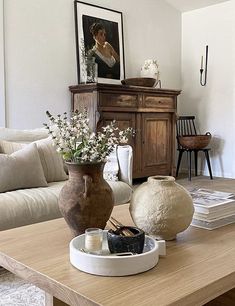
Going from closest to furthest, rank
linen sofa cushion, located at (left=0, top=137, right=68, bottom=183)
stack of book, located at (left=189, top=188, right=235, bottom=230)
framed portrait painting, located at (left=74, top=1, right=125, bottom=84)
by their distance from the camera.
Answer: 1. stack of book, located at (left=189, top=188, right=235, bottom=230)
2. linen sofa cushion, located at (left=0, top=137, right=68, bottom=183)
3. framed portrait painting, located at (left=74, top=1, right=125, bottom=84)

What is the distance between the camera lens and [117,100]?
423cm

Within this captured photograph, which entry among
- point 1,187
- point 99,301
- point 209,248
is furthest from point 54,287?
point 1,187

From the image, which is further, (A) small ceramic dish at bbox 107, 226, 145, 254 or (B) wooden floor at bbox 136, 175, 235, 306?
(B) wooden floor at bbox 136, 175, 235, 306

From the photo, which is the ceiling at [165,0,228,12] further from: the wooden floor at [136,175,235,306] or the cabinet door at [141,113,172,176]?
the wooden floor at [136,175,235,306]

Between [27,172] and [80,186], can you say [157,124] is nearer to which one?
[27,172]

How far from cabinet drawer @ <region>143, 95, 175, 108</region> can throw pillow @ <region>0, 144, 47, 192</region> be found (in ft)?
7.43

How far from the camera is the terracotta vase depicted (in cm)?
131

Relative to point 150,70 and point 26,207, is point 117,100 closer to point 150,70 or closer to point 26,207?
point 150,70

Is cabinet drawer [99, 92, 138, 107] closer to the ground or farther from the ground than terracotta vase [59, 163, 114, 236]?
farther from the ground

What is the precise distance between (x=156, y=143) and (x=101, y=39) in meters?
1.43

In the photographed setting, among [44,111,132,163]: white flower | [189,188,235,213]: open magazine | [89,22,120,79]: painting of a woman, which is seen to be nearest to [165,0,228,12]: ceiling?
[89,22,120,79]: painting of a woman

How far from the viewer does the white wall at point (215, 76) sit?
17.0 ft

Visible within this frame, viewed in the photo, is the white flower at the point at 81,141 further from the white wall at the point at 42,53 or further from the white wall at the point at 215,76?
the white wall at the point at 215,76

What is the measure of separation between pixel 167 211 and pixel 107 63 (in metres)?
3.59
